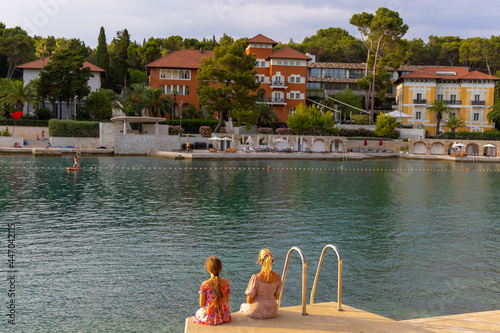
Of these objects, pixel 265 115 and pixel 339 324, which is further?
pixel 265 115

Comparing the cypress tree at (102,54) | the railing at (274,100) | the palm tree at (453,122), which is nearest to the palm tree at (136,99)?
the cypress tree at (102,54)

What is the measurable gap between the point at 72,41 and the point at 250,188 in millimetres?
73473

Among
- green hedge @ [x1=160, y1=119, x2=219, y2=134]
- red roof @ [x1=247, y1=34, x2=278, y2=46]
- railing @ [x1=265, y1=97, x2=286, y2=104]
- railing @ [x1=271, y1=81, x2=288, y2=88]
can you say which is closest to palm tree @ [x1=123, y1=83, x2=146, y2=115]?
green hedge @ [x1=160, y1=119, x2=219, y2=134]

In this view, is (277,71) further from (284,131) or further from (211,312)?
(211,312)

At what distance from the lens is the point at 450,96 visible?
86.2 meters

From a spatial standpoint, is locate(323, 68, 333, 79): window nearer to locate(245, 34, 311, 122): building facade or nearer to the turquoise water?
locate(245, 34, 311, 122): building facade

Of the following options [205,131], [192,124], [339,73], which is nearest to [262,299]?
[205,131]

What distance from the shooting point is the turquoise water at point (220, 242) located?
12.0m

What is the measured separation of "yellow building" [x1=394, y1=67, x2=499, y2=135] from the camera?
84.6m

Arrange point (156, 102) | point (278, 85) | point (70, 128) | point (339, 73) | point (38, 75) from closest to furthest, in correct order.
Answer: point (70, 128), point (156, 102), point (38, 75), point (278, 85), point (339, 73)

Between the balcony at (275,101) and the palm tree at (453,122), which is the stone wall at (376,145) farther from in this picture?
the balcony at (275,101)

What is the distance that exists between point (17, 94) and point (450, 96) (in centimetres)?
6765

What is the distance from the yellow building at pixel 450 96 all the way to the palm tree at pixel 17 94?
191 feet

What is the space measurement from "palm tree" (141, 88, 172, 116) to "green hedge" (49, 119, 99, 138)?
1002 centimetres
